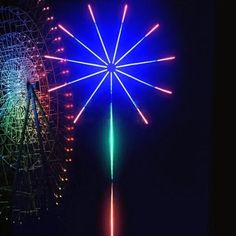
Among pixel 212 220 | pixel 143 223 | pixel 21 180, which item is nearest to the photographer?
pixel 212 220

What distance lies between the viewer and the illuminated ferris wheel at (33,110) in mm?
3686

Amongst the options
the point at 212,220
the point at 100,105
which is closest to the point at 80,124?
the point at 100,105

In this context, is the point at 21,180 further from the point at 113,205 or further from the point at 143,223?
the point at 143,223

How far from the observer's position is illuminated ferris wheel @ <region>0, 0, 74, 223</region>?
3.69 metres

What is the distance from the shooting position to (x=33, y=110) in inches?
144

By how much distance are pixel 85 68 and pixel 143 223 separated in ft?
4.22

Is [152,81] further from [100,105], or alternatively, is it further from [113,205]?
[113,205]

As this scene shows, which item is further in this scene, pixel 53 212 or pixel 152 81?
pixel 53 212

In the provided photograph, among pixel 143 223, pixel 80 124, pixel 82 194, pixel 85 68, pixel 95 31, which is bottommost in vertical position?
pixel 143 223

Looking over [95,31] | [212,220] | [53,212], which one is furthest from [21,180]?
[212,220]

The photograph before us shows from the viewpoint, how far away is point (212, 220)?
3102mm

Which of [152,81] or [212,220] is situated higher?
[152,81]

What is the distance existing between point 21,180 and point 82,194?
59 cm

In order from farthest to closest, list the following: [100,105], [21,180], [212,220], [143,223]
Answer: [21,180] < [100,105] < [143,223] < [212,220]
